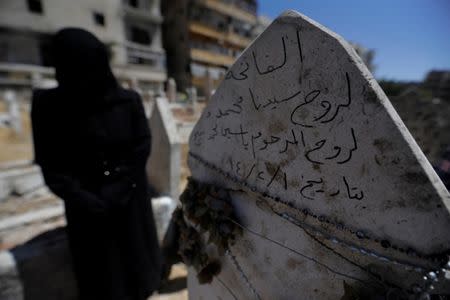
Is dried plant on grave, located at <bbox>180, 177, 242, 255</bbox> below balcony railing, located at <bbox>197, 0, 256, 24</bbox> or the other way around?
below

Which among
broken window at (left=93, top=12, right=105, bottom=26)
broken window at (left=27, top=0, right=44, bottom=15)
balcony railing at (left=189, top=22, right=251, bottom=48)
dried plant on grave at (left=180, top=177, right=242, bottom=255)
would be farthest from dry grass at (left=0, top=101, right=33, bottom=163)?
balcony railing at (left=189, top=22, right=251, bottom=48)

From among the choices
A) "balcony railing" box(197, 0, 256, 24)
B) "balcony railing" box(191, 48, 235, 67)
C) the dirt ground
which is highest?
"balcony railing" box(197, 0, 256, 24)

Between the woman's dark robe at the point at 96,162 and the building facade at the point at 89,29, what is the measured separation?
35.2 feet

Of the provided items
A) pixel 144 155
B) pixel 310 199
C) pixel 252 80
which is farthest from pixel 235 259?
pixel 144 155

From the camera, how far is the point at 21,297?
2.00 meters

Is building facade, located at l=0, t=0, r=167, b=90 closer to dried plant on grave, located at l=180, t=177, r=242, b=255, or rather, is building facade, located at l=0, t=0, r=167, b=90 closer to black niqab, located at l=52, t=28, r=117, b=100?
black niqab, located at l=52, t=28, r=117, b=100

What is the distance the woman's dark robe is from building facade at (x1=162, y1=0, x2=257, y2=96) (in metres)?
22.1

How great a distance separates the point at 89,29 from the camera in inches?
676

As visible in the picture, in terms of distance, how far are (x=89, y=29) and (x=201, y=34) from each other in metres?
10.8

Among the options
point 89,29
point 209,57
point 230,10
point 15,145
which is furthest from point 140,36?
point 15,145

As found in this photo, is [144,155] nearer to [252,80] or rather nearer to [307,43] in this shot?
[252,80]

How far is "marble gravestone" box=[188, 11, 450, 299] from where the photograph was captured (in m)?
0.55

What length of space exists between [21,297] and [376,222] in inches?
105

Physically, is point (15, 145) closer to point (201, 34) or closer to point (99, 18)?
point (99, 18)
